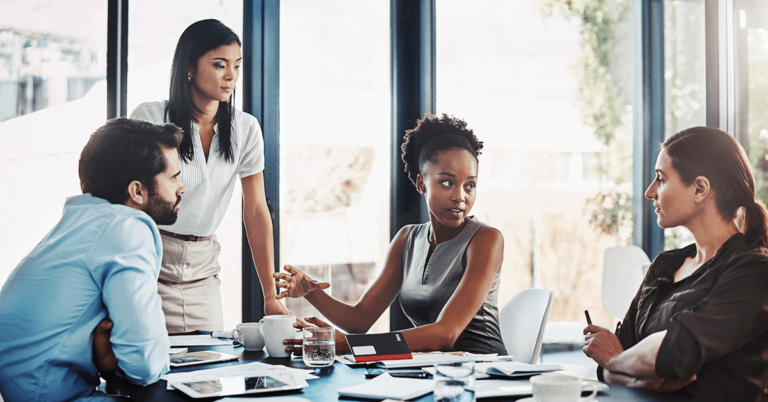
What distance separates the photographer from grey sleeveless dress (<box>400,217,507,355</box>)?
190cm

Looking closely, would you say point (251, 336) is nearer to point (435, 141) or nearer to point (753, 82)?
point (435, 141)

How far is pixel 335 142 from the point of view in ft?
10.6

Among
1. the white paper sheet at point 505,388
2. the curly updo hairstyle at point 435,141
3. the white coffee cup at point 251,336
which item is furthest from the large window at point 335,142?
the white paper sheet at point 505,388

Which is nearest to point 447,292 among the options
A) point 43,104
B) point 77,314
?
point 77,314

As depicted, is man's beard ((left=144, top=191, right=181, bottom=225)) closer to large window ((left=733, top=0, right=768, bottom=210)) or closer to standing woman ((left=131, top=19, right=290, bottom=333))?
standing woman ((left=131, top=19, right=290, bottom=333))

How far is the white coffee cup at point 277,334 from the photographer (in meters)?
1.57

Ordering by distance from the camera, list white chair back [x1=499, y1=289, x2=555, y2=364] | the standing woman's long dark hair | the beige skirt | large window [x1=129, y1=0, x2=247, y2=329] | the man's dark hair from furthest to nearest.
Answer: large window [x1=129, y1=0, x2=247, y2=329]
the standing woman's long dark hair
the beige skirt
white chair back [x1=499, y1=289, x2=555, y2=364]
the man's dark hair

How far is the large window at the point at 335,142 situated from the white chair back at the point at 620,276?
1429 mm

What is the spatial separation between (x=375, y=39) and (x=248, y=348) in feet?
6.93

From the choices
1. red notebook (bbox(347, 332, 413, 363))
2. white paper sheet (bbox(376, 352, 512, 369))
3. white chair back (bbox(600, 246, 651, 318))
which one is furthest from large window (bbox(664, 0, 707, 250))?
red notebook (bbox(347, 332, 413, 363))

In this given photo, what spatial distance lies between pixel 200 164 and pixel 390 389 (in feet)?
4.42

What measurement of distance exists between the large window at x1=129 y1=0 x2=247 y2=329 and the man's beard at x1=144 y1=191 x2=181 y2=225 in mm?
1269

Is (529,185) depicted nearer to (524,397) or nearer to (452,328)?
(452,328)

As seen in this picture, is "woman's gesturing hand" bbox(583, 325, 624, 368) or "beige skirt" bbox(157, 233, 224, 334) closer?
"woman's gesturing hand" bbox(583, 325, 624, 368)
